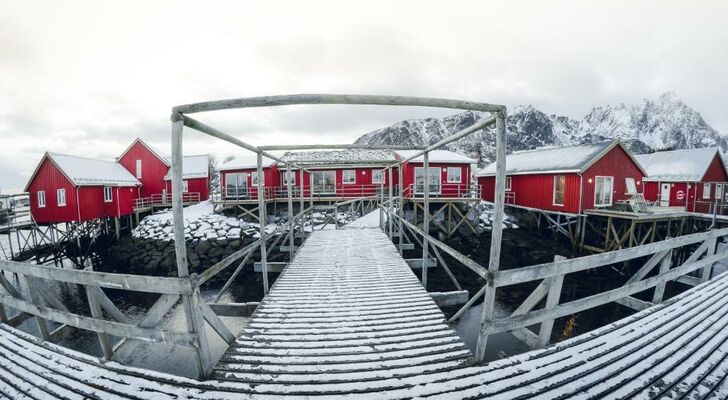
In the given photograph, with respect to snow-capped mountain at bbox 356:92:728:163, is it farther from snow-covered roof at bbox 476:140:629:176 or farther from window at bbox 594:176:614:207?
window at bbox 594:176:614:207

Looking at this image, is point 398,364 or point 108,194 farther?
point 108,194

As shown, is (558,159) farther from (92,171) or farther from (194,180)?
(92,171)

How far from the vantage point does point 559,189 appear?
61.8 ft

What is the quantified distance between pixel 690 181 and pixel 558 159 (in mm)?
10604

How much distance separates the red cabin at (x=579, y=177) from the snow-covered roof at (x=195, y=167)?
28.5 m

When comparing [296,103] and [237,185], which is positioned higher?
[296,103]

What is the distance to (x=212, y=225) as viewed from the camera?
19.6m

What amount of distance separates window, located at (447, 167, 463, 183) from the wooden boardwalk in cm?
1766

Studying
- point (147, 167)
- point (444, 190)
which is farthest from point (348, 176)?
point (147, 167)

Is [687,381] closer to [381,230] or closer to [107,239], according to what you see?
[381,230]

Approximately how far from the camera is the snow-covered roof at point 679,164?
2119 centimetres

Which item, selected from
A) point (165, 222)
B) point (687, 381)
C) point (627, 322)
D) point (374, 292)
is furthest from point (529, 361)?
point (165, 222)

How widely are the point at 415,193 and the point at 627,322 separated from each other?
16788 mm

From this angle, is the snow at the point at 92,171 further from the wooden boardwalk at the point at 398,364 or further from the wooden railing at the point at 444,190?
the wooden railing at the point at 444,190
